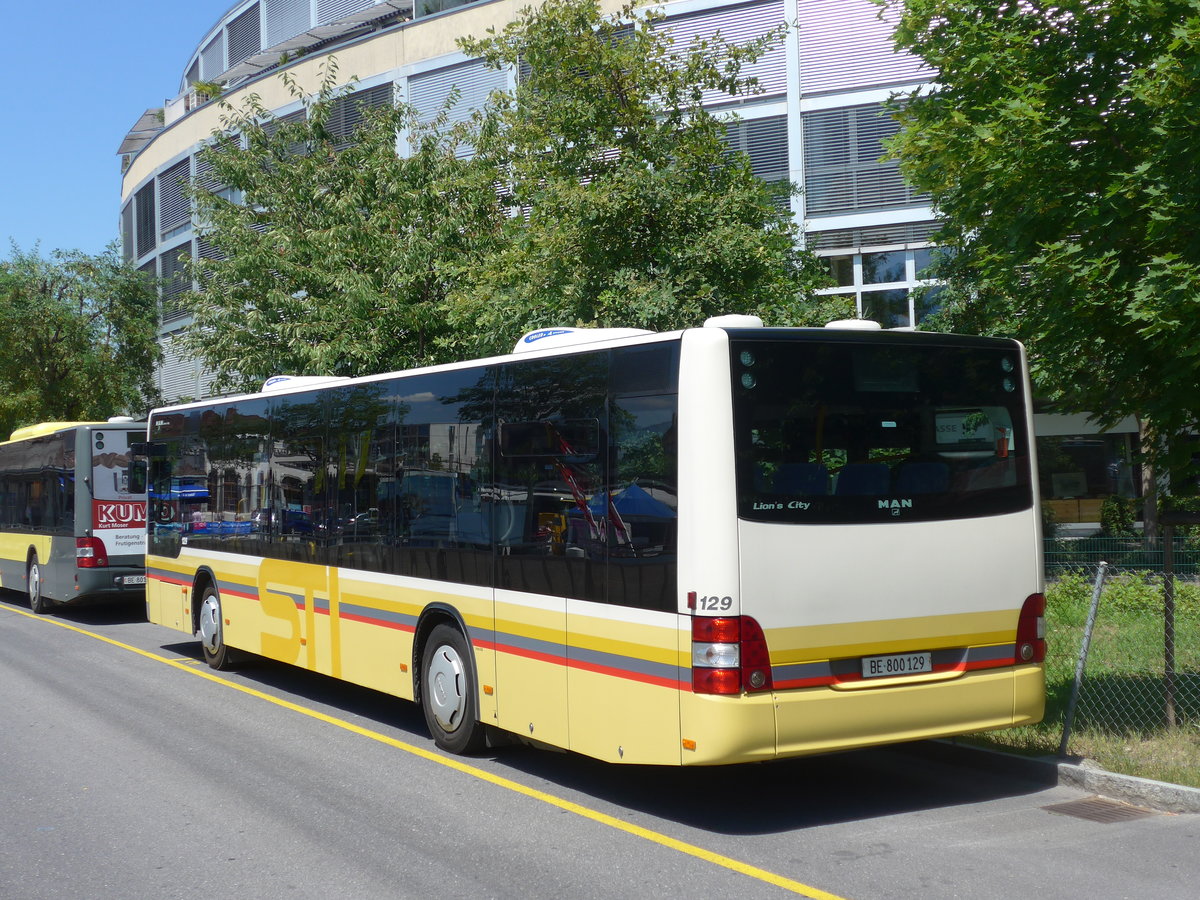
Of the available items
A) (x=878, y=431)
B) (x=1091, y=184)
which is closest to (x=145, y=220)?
(x=1091, y=184)

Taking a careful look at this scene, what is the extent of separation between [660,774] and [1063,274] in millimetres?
4282

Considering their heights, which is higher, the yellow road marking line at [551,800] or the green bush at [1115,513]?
the green bush at [1115,513]

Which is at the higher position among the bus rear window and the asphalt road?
the bus rear window

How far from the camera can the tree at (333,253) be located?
1986cm

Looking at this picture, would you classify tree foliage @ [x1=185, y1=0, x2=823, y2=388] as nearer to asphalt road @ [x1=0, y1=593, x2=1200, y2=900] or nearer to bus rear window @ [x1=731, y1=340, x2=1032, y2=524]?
bus rear window @ [x1=731, y1=340, x2=1032, y2=524]

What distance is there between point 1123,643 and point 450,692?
6178 millimetres

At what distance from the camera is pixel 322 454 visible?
10.9 metres

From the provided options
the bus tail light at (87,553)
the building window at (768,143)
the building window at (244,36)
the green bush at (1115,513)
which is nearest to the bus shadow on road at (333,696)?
the bus tail light at (87,553)

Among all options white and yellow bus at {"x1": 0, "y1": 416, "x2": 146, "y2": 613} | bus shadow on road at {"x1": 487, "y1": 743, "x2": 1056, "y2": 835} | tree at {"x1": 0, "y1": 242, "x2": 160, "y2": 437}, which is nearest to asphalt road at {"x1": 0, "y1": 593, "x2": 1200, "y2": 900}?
bus shadow on road at {"x1": 487, "y1": 743, "x2": 1056, "y2": 835}

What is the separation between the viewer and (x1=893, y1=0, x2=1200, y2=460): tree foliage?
754cm

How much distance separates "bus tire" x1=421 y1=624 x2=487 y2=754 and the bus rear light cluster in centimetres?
255

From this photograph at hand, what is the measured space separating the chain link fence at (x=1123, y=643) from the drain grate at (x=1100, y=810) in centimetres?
63

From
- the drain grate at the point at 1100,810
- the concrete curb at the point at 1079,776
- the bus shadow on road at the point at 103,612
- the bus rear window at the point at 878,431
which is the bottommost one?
the bus shadow on road at the point at 103,612

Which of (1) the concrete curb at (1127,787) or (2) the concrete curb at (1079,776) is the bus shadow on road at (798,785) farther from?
(1) the concrete curb at (1127,787)
